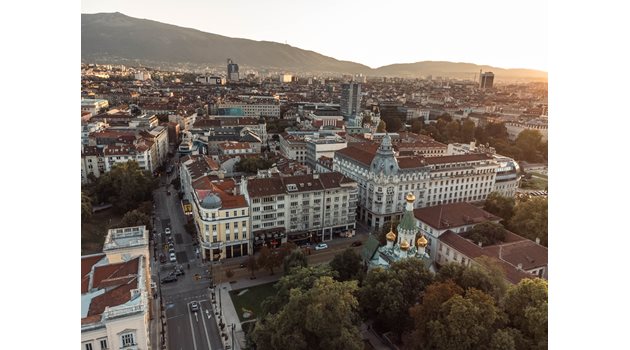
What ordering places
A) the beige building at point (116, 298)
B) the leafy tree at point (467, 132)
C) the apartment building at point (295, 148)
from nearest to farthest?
the beige building at point (116, 298) → the apartment building at point (295, 148) → the leafy tree at point (467, 132)

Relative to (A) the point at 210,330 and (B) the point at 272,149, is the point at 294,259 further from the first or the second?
(B) the point at 272,149

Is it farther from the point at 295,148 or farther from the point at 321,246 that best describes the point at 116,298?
the point at 295,148

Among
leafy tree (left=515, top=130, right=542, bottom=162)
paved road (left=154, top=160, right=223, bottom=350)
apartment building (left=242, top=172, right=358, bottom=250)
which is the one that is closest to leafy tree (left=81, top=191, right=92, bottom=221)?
paved road (left=154, top=160, right=223, bottom=350)

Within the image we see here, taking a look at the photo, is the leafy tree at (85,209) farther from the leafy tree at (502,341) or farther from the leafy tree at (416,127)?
the leafy tree at (416,127)

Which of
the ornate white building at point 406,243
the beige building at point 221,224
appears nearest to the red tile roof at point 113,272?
the beige building at point 221,224

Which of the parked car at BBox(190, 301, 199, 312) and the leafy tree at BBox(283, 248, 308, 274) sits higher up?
the leafy tree at BBox(283, 248, 308, 274)

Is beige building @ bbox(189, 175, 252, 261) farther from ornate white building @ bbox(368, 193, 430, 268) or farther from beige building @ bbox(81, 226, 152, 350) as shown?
ornate white building @ bbox(368, 193, 430, 268)

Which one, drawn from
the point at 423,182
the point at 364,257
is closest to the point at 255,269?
the point at 364,257
